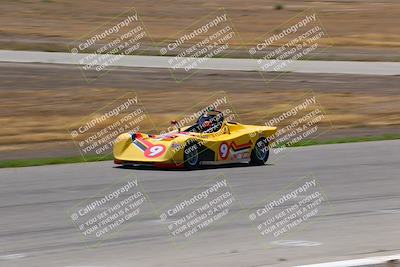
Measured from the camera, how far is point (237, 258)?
10.0 meters

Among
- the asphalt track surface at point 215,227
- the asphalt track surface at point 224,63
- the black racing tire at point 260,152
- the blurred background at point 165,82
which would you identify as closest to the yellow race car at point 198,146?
the black racing tire at point 260,152

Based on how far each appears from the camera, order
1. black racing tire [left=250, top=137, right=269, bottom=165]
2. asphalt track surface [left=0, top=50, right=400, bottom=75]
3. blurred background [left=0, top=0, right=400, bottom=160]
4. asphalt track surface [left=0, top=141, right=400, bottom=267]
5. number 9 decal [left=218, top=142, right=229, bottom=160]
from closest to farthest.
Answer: asphalt track surface [left=0, top=141, right=400, bottom=267]
number 9 decal [left=218, top=142, right=229, bottom=160]
black racing tire [left=250, top=137, right=269, bottom=165]
blurred background [left=0, top=0, right=400, bottom=160]
asphalt track surface [left=0, top=50, right=400, bottom=75]

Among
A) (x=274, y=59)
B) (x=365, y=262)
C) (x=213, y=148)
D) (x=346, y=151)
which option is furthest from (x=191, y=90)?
(x=365, y=262)

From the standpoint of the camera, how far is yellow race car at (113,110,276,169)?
16562mm

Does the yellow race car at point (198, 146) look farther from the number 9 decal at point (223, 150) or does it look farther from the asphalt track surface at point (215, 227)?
the asphalt track surface at point (215, 227)

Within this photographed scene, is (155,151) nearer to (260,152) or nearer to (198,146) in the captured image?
(198,146)

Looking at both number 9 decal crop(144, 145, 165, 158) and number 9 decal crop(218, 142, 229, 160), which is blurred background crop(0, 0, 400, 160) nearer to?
A: number 9 decal crop(144, 145, 165, 158)

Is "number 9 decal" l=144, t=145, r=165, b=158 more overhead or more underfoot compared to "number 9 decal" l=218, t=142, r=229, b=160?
more overhead

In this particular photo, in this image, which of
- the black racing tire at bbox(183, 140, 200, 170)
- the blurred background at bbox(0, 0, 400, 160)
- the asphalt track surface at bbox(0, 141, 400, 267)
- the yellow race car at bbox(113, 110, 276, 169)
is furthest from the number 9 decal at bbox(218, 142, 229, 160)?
the blurred background at bbox(0, 0, 400, 160)

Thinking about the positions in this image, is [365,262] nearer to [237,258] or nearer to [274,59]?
[237,258]

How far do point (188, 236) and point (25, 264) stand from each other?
2105 millimetres

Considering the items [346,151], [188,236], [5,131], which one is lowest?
[346,151]

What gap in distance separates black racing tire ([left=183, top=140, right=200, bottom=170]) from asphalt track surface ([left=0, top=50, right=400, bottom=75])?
15685 mm

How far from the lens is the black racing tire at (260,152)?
17641 millimetres
